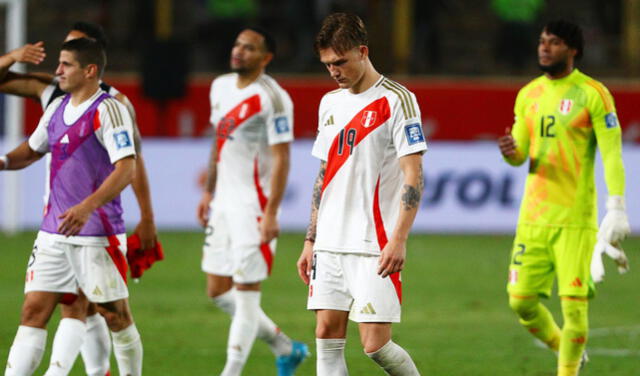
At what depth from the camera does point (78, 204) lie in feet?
20.8

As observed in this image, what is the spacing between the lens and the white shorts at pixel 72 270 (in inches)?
255

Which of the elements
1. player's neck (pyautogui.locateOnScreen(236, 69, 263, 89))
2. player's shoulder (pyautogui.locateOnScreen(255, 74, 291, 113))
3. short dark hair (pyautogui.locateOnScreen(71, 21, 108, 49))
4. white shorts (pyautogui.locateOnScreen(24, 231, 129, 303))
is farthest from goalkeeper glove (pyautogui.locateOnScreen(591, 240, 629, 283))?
short dark hair (pyautogui.locateOnScreen(71, 21, 108, 49))

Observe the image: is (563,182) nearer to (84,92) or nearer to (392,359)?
(392,359)

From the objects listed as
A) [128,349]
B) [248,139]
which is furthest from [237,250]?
[128,349]

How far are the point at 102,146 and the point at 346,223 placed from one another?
1415mm

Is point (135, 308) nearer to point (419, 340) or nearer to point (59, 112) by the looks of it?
point (419, 340)

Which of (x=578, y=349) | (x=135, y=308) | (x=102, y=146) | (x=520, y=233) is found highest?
(x=102, y=146)

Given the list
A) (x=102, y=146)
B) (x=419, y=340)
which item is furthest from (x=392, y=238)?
(x=419, y=340)

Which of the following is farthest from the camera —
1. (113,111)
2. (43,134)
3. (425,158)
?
(425,158)

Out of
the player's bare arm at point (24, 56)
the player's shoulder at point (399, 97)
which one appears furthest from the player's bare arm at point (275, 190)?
the player's shoulder at point (399, 97)

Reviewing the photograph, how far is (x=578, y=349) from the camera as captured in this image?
24.1 feet

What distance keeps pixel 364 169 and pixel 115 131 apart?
52.9 inches

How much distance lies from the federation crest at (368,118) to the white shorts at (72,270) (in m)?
1.60

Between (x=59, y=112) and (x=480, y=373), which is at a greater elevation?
(x=59, y=112)
